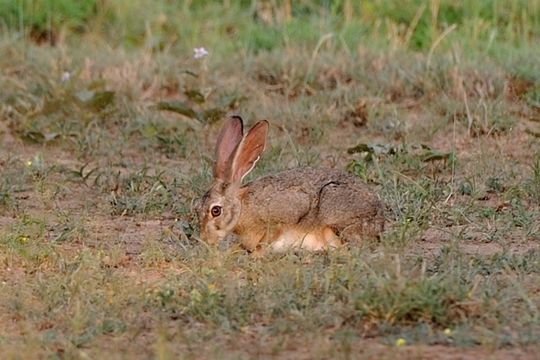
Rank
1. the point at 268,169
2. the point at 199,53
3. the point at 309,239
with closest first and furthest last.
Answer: the point at 309,239 < the point at 268,169 < the point at 199,53

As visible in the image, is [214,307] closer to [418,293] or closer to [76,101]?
[418,293]

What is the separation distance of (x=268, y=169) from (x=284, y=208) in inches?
57.4

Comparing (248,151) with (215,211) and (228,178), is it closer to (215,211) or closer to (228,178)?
(228,178)

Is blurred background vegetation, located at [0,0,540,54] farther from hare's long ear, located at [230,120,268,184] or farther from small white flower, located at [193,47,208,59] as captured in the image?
hare's long ear, located at [230,120,268,184]

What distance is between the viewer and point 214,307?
4.74 m

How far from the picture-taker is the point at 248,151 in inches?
238

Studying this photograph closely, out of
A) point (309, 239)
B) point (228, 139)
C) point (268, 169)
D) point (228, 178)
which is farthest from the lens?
point (268, 169)

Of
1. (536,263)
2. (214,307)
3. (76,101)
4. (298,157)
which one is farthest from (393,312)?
(76,101)

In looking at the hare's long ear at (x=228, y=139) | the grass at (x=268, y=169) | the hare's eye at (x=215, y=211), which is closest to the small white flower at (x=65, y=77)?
the grass at (x=268, y=169)

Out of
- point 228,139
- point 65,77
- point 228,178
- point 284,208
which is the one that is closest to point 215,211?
point 228,178

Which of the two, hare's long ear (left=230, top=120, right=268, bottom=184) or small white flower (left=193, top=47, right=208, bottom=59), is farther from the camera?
small white flower (left=193, top=47, right=208, bottom=59)

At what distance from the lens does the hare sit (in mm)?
5824

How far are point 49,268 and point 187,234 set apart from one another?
762 millimetres

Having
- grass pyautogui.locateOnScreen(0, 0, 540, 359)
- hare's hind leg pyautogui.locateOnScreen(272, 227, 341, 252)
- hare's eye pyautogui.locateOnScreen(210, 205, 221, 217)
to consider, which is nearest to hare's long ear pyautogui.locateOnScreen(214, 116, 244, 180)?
hare's eye pyautogui.locateOnScreen(210, 205, 221, 217)
